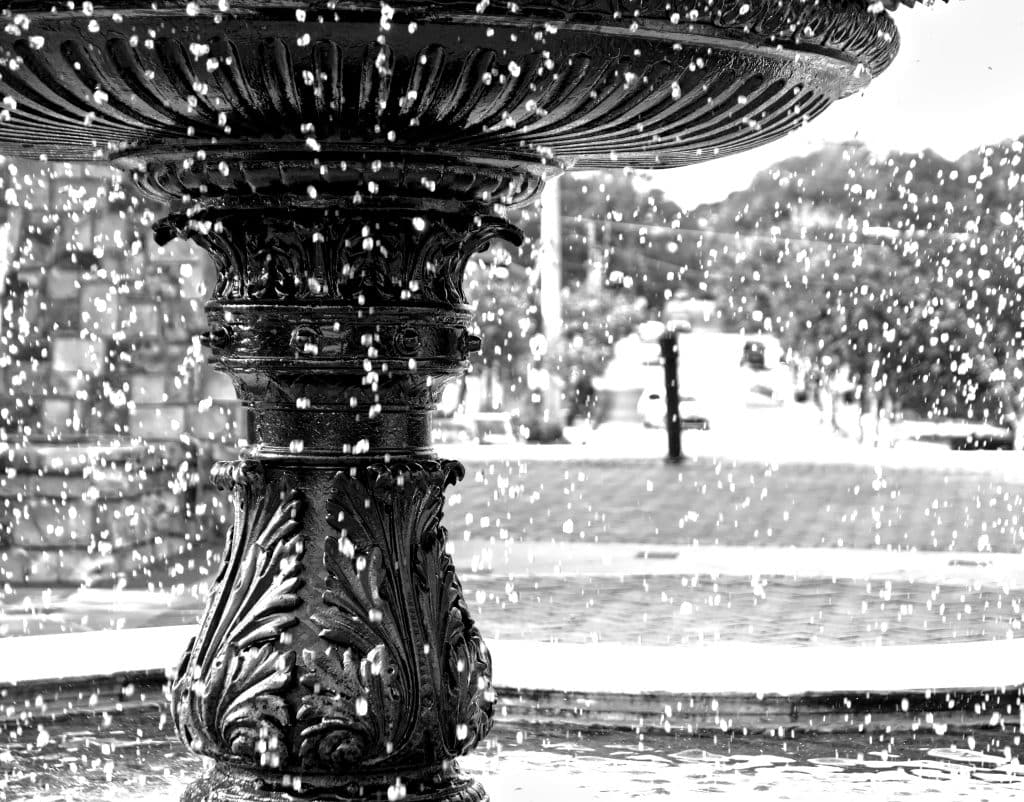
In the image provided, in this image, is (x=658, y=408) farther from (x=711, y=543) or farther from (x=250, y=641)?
(x=250, y=641)

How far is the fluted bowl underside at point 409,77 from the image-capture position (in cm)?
197

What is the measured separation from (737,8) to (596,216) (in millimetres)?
35169

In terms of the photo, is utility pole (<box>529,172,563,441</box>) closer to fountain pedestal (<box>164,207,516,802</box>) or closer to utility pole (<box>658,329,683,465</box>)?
utility pole (<box>658,329,683,465</box>)

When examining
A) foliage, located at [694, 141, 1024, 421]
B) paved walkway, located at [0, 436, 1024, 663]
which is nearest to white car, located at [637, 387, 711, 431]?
foliage, located at [694, 141, 1024, 421]

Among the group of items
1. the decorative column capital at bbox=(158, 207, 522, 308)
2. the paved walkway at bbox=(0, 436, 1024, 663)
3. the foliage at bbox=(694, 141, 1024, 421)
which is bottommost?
the paved walkway at bbox=(0, 436, 1024, 663)

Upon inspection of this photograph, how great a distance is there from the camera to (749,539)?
10875mm

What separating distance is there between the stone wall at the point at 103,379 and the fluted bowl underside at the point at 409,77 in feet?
22.3

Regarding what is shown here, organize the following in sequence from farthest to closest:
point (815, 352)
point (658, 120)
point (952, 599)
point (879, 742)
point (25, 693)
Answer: point (815, 352), point (952, 599), point (25, 693), point (879, 742), point (658, 120)

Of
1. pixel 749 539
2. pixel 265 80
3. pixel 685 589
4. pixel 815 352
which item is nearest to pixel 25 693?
pixel 265 80

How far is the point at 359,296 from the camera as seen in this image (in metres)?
2.41

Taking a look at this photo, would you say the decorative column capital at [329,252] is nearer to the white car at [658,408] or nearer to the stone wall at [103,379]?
the stone wall at [103,379]

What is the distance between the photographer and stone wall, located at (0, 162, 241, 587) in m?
9.05

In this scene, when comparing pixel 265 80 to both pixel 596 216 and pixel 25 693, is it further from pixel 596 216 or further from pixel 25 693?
pixel 596 216

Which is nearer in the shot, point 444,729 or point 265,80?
point 265,80
